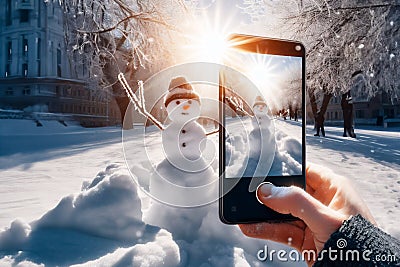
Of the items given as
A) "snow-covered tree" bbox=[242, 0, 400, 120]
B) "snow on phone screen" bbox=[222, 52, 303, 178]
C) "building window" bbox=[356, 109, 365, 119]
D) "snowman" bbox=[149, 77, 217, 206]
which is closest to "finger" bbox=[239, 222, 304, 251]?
"snow on phone screen" bbox=[222, 52, 303, 178]

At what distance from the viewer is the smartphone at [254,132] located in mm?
1274

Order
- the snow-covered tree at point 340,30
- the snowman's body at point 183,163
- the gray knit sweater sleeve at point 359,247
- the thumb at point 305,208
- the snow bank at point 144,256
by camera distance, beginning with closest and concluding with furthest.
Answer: the gray knit sweater sleeve at point 359,247 → the thumb at point 305,208 → the snow bank at point 144,256 → the snowman's body at point 183,163 → the snow-covered tree at point 340,30

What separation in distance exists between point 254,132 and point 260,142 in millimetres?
66

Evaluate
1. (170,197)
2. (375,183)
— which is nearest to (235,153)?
(170,197)

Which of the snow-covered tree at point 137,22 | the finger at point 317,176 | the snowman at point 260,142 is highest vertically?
the snow-covered tree at point 137,22

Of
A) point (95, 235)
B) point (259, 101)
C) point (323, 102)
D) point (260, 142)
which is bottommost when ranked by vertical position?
point (95, 235)

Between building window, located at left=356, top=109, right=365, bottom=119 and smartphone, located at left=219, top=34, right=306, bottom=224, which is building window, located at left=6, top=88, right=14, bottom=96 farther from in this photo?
building window, located at left=356, top=109, right=365, bottom=119

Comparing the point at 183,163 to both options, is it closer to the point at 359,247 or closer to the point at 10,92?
the point at 359,247

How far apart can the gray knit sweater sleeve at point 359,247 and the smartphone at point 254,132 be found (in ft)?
1.14

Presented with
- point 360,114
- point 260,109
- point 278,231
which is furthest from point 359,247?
point 360,114

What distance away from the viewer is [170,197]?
241 centimetres

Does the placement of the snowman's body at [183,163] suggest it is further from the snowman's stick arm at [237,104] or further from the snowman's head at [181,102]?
the snowman's stick arm at [237,104]

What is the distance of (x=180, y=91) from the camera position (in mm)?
2402

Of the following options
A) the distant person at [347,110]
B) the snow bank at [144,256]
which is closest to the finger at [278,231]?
the snow bank at [144,256]
